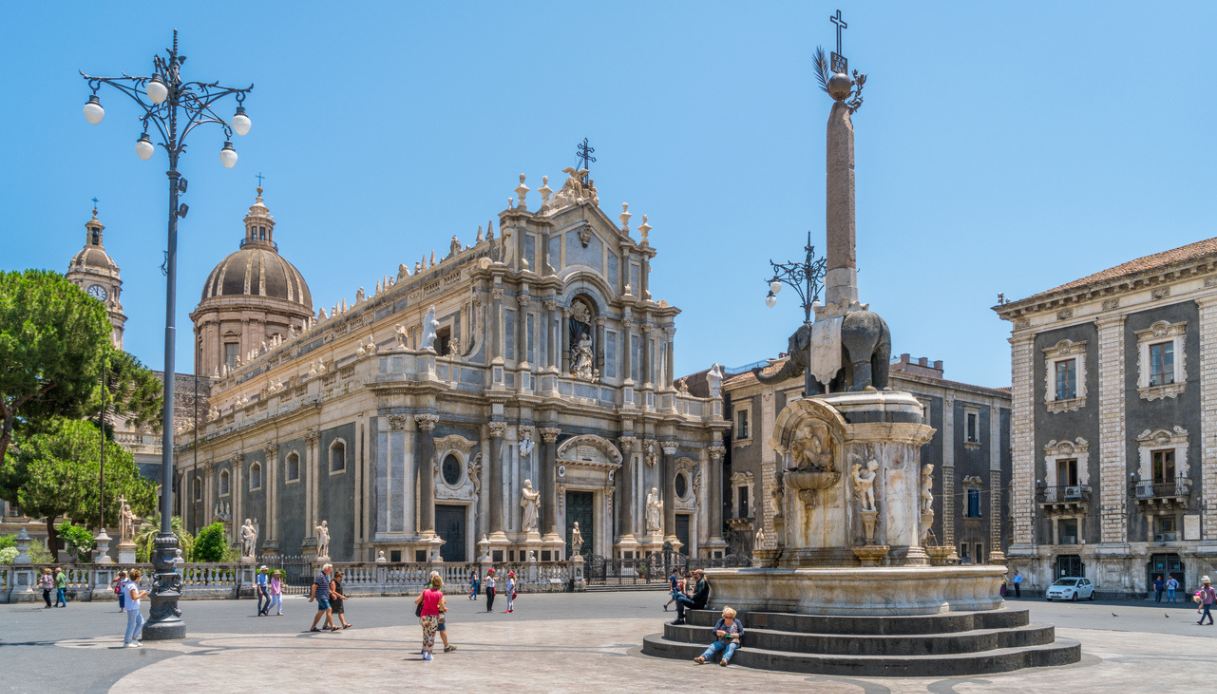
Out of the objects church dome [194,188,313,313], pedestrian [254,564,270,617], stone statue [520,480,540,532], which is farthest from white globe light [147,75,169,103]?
church dome [194,188,313,313]

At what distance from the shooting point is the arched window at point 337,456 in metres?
45.7

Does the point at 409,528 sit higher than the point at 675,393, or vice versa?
the point at 675,393

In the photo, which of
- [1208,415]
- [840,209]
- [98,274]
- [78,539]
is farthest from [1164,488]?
[98,274]

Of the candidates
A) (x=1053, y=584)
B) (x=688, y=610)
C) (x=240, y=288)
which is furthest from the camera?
(x=240, y=288)

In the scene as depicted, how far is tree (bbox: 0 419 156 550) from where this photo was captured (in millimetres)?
50500

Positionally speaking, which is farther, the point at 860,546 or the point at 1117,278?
the point at 1117,278

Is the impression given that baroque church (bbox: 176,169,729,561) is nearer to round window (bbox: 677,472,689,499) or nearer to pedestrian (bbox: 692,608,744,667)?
round window (bbox: 677,472,689,499)

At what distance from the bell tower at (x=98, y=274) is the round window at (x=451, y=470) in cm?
5407

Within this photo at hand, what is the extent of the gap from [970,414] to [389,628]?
39.8 m

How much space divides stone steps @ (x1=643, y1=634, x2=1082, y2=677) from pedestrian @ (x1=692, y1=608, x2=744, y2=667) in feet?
0.56

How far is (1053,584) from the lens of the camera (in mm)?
42531

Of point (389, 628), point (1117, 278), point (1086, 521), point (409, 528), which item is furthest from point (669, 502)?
point (389, 628)

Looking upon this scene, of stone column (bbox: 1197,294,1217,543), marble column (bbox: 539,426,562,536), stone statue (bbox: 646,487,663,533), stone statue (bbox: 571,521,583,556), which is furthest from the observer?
stone statue (bbox: 646,487,663,533)

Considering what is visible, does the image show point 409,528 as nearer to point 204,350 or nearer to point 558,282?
point 558,282
